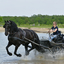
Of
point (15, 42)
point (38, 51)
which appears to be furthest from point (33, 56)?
point (15, 42)

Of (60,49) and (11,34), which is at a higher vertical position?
(11,34)

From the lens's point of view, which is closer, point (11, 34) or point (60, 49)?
point (11, 34)

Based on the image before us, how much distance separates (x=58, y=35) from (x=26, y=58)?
1888 millimetres

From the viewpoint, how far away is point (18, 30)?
8.80 meters

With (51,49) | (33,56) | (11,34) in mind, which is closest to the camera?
(11,34)

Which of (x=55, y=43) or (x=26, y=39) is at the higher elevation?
(x=26, y=39)

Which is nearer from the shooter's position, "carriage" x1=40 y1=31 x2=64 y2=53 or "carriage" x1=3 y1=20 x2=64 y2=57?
"carriage" x1=3 y1=20 x2=64 y2=57

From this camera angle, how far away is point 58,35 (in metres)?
9.55

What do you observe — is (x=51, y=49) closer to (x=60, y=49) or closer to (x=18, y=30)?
(x=60, y=49)

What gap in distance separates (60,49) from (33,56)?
1.47m

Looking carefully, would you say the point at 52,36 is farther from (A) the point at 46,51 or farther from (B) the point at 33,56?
(B) the point at 33,56

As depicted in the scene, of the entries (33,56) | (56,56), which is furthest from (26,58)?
(56,56)

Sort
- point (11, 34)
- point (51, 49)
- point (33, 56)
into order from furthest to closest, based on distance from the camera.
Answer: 1. point (33, 56)
2. point (51, 49)
3. point (11, 34)

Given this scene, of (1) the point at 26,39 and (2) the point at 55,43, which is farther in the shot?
(2) the point at 55,43
